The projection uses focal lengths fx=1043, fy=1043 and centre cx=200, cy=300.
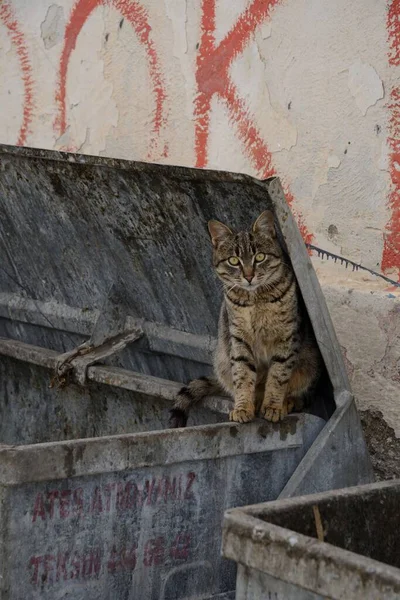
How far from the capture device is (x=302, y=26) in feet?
14.8

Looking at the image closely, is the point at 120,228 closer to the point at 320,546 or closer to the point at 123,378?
the point at 123,378

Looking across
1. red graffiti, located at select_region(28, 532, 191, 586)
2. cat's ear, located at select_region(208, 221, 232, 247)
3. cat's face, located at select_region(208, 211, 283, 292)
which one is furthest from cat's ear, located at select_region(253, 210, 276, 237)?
red graffiti, located at select_region(28, 532, 191, 586)

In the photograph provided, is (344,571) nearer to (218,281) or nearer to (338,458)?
(338,458)

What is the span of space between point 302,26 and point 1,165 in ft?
4.72

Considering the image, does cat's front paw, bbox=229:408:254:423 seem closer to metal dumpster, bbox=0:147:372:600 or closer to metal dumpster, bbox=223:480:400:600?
metal dumpster, bbox=0:147:372:600

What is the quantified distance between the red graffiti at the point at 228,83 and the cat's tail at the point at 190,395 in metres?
0.85

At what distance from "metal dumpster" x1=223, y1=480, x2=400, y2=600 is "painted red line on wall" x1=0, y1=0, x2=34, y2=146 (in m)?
4.01

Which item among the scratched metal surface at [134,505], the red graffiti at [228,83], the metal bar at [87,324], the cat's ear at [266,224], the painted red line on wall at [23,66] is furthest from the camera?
the painted red line on wall at [23,66]

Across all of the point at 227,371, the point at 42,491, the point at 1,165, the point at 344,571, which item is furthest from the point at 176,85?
the point at 344,571

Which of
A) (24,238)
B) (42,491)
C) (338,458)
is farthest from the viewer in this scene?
(24,238)

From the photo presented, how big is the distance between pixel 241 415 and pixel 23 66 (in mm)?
3391

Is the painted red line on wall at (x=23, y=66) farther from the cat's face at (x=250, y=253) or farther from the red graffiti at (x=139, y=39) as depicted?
the cat's face at (x=250, y=253)

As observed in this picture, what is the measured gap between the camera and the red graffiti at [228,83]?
470 centimetres

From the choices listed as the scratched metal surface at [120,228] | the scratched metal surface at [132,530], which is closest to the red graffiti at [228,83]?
the scratched metal surface at [120,228]
